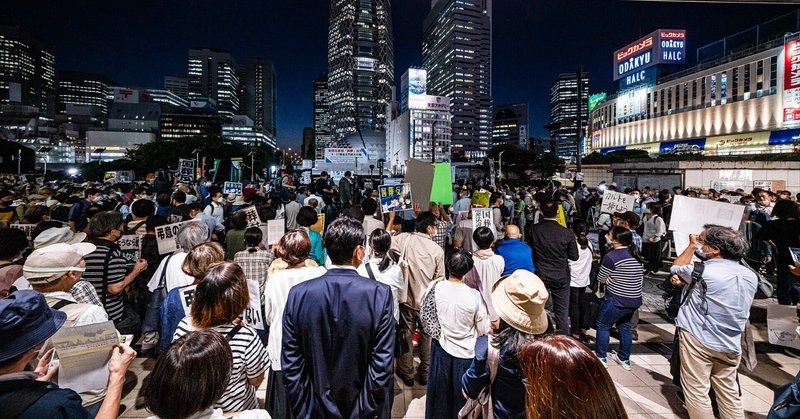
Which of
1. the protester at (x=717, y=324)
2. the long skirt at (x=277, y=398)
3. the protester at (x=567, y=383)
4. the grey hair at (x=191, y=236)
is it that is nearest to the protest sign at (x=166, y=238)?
the grey hair at (x=191, y=236)

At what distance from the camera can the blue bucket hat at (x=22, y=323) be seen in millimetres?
1533

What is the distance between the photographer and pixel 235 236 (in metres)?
5.79

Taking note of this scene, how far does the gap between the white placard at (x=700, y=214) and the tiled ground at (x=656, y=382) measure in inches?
71.9

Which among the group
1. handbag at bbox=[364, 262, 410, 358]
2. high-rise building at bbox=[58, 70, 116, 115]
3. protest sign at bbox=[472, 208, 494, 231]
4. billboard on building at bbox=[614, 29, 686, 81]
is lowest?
handbag at bbox=[364, 262, 410, 358]

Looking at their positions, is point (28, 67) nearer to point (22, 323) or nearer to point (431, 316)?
point (22, 323)

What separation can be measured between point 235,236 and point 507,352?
188 inches

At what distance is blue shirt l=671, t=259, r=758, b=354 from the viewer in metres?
3.15

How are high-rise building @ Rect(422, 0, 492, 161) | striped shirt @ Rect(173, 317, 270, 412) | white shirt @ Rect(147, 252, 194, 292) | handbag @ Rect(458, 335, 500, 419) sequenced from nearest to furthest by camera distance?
1. striped shirt @ Rect(173, 317, 270, 412)
2. handbag @ Rect(458, 335, 500, 419)
3. white shirt @ Rect(147, 252, 194, 292)
4. high-rise building @ Rect(422, 0, 492, 161)

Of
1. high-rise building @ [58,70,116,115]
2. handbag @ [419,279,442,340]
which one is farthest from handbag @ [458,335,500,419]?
high-rise building @ [58,70,116,115]

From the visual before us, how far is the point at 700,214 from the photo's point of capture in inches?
187

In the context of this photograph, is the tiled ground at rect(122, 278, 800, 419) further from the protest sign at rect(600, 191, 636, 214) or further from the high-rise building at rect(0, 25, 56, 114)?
the high-rise building at rect(0, 25, 56, 114)

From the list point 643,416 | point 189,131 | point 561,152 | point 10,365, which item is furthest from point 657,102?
point 561,152

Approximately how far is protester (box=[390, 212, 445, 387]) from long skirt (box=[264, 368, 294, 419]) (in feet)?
5.15

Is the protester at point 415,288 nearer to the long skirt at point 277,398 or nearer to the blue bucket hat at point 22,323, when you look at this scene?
the long skirt at point 277,398
